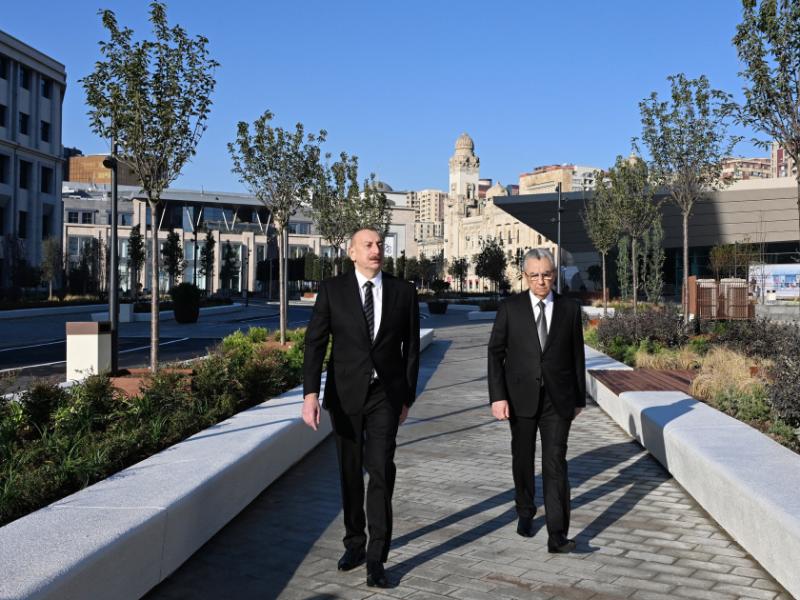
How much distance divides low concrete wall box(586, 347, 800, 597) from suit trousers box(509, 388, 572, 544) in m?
1.09

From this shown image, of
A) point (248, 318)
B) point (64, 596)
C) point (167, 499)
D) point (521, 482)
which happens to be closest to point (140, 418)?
point (167, 499)

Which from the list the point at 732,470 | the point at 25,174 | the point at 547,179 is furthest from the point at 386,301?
the point at 547,179

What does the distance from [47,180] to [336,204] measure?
45528 millimetres

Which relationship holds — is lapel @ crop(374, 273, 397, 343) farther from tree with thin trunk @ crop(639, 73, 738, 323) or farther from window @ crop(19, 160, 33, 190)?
window @ crop(19, 160, 33, 190)

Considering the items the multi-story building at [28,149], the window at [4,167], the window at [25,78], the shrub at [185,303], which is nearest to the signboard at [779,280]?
the shrub at [185,303]

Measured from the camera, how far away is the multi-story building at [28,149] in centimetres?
5997

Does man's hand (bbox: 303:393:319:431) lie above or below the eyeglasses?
below

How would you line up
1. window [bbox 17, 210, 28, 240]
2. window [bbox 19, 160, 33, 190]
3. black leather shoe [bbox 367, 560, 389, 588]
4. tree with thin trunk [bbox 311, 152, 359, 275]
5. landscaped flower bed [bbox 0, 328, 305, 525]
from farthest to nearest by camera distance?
window [bbox 17, 210, 28, 240], window [bbox 19, 160, 33, 190], tree with thin trunk [bbox 311, 152, 359, 275], landscaped flower bed [bbox 0, 328, 305, 525], black leather shoe [bbox 367, 560, 389, 588]

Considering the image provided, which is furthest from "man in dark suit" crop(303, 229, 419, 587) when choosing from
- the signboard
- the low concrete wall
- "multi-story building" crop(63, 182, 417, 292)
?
"multi-story building" crop(63, 182, 417, 292)

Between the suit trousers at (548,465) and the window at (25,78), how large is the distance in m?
65.2

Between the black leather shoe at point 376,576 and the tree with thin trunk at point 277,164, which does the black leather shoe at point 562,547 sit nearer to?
the black leather shoe at point 376,576

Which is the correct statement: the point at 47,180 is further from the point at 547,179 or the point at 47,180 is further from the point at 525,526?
the point at 547,179

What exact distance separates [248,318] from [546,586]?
124 feet

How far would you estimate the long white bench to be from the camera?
3.57 metres
